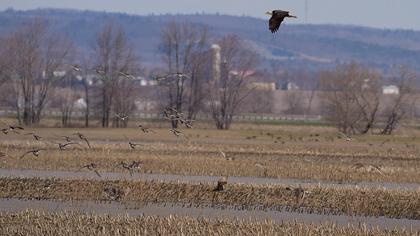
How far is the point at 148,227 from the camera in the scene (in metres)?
16.7

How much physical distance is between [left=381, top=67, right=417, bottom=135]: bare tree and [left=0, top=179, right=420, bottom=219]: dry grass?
5327 cm

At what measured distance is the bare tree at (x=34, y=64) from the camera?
253 ft

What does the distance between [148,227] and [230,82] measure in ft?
221

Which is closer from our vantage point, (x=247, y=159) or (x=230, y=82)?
(x=247, y=159)

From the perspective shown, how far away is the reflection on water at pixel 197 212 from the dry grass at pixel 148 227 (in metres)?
1.49

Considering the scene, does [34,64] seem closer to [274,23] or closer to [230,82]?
[230,82]

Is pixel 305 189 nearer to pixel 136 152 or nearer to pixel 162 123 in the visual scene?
pixel 136 152

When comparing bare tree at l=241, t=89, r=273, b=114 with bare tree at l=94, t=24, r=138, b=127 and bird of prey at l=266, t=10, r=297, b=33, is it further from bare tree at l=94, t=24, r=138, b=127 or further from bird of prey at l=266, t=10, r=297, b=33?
bird of prey at l=266, t=10, r=297, b=33

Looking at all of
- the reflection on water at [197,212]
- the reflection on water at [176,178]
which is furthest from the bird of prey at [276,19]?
the reflection on water at [176,178]

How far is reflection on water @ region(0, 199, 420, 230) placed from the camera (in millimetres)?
19422

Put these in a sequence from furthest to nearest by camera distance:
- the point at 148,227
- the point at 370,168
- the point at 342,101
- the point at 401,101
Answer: the point at 401,101, the point at 342,101, the point at 370,168, the point at 148,227

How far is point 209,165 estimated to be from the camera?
101 ft

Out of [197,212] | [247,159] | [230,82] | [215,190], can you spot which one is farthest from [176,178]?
[230,82]

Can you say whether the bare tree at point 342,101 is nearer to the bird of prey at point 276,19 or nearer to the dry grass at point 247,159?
the dry grass at point 247,159
